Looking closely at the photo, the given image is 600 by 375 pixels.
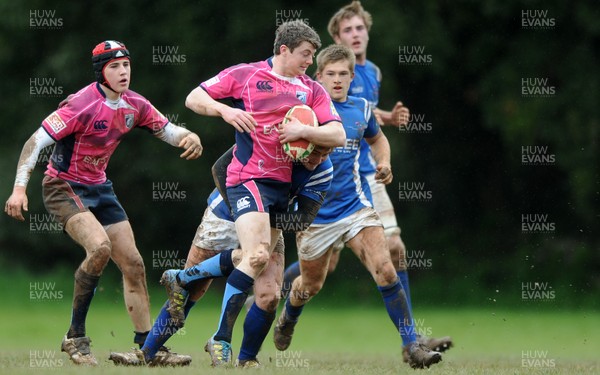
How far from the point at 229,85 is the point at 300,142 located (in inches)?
26.9

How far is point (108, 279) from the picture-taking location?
65.3 ft

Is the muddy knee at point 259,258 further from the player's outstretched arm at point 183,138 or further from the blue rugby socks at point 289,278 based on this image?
the blue rugby socks at point 289,278

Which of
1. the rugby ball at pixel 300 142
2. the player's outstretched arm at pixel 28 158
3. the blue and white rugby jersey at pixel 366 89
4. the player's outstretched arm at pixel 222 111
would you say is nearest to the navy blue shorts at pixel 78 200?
the player's outstretched arm at pixel 28 158

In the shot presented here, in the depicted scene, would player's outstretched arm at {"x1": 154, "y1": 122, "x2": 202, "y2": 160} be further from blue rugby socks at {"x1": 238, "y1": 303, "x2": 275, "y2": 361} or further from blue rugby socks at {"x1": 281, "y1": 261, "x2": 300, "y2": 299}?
blue rugby socks at {"x1": 281, "y1": 261, "x2": 300, "y2": 299}

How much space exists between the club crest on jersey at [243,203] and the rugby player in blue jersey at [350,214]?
4.59 feet

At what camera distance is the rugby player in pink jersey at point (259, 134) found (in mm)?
7293

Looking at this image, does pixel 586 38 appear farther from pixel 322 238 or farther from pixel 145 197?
pixel 322 238

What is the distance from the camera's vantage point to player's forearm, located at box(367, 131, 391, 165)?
8.74m

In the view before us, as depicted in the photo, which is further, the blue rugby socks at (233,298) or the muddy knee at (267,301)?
the muddy knee at (267,301)

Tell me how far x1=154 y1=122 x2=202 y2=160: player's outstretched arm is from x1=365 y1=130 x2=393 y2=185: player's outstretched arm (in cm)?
144

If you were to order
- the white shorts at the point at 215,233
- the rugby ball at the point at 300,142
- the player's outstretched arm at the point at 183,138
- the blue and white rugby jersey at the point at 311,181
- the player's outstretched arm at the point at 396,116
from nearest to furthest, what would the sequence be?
the rugby ball at the point at 300,142
the blue and white rugby jersey at the point at 311,181
the player's outstretched arm at the point at 183,138
the white shorts at the point at 215,233
the player's outstretched arm at the point at 396,116

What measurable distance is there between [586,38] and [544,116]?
1503 millimetres

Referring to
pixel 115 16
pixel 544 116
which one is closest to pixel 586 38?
pixel 544 116

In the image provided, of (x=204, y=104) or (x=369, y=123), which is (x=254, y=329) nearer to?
(x=204, y=104)
